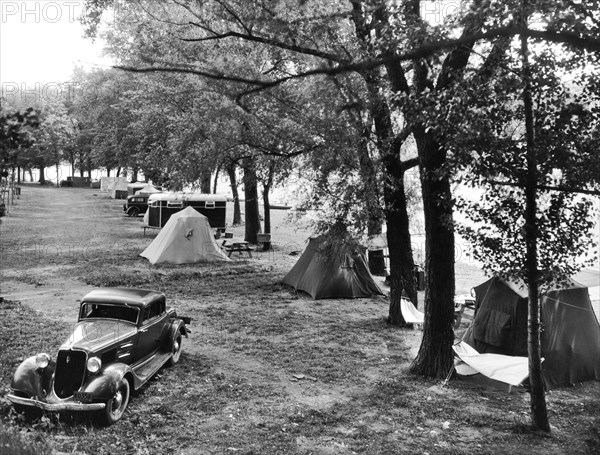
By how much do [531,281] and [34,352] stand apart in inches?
338

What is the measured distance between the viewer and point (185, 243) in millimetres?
21156

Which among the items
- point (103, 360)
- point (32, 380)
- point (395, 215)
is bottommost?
point (32, 380)

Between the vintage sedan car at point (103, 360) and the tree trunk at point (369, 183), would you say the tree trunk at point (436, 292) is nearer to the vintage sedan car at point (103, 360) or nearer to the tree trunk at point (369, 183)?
the tree trunk at point (369, 183)

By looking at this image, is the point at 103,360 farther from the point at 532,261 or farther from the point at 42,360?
the point at 532,261

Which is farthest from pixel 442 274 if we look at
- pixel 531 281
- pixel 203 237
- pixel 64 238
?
pixel 64 238

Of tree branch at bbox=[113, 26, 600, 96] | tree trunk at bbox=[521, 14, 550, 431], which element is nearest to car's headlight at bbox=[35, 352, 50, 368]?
tree branch at bbox=[113, 26, 600, 96]

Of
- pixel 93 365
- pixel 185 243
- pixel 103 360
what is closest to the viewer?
pixel 93 365

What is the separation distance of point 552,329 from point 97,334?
26.5 ft

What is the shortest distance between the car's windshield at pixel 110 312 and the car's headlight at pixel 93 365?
1.26m

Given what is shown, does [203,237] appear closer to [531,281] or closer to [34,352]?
[34,352]

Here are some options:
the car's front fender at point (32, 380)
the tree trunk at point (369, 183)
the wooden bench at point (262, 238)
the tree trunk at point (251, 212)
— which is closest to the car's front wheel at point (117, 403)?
the car's front fender at point (32, 380)

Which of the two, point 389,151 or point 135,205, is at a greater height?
point 389,151

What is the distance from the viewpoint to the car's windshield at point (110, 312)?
848 cm

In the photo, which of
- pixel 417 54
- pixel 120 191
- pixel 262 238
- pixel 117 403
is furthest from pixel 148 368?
pixel 120 191
